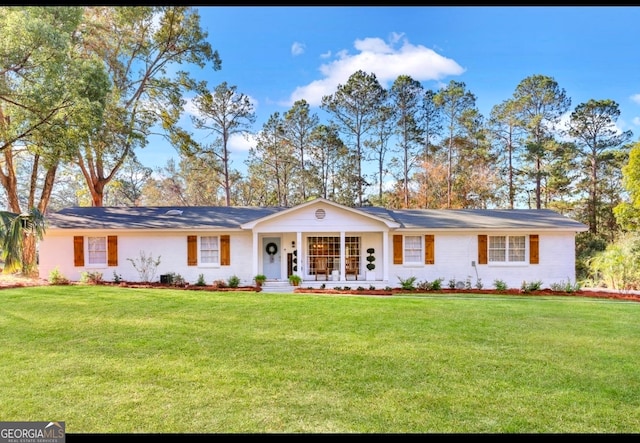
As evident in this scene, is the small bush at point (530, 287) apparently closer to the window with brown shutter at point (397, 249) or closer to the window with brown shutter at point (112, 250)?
the window with brown shutter at point (397, 249)

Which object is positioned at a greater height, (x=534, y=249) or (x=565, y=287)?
(x=534, y=249)

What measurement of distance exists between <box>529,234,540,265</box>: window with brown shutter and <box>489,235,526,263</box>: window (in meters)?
0.25

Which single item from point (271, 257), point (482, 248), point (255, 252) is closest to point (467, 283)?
point (482, 248)

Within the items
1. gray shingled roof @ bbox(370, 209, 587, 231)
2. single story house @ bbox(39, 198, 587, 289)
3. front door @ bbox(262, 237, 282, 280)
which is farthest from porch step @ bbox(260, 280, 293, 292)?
gray shingled roof @ bbox(370, 209, 587, 231)

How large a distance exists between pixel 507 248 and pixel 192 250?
13272 millimetres

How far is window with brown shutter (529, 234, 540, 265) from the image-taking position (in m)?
14.1

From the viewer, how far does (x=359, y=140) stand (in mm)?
27594

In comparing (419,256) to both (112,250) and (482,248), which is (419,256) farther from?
(112,250)

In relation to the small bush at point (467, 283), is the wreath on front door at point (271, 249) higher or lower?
higher

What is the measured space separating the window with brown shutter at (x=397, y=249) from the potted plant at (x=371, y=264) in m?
0.99

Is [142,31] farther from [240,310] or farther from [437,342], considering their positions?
[437,342]

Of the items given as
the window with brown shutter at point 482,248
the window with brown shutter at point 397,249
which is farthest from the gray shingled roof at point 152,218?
the window with brown shutter at point 482,248

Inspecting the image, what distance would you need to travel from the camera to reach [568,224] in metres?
14.2

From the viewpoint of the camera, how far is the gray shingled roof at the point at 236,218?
14250 millimetres
